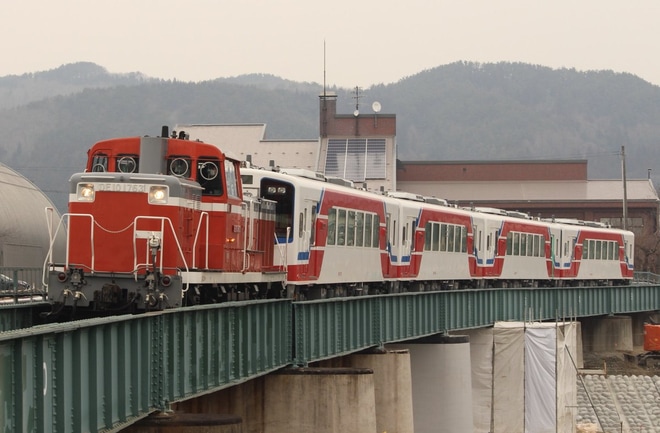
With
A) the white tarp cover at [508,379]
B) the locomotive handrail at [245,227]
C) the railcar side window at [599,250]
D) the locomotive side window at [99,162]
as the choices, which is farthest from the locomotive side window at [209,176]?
the railcar side window at [599,250]

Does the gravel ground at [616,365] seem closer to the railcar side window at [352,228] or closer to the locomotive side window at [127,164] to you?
the railcar side window at [352,228]

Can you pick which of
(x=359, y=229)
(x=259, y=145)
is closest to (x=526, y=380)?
(x=359, y=229)

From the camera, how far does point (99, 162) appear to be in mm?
24812

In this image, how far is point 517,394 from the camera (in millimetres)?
48031

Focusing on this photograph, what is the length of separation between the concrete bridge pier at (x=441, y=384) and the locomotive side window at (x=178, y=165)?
1819cm

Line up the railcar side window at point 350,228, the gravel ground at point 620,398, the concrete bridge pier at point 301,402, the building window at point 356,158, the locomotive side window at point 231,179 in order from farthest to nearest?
the building window at point 356,158 → the gravel ground at point 620,398 → the railcar side window at point 350,228 → the concrete bridge pier at point 301,402 → the locomotive side window at point 231,179

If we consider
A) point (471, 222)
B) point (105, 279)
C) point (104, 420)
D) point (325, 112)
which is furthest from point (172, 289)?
point (325, 112)

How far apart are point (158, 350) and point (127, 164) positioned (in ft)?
20.6

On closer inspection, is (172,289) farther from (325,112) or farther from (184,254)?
(325,112)

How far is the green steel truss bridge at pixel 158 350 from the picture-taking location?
1470 cm

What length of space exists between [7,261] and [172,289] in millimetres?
48821

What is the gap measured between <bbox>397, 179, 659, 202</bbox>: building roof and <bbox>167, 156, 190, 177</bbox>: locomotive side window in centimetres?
8910

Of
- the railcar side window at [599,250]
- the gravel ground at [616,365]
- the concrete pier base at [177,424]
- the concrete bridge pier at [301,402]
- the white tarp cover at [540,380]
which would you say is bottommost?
the gravel ground at [616,365]

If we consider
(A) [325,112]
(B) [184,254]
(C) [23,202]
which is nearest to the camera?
(B) [184,254]
